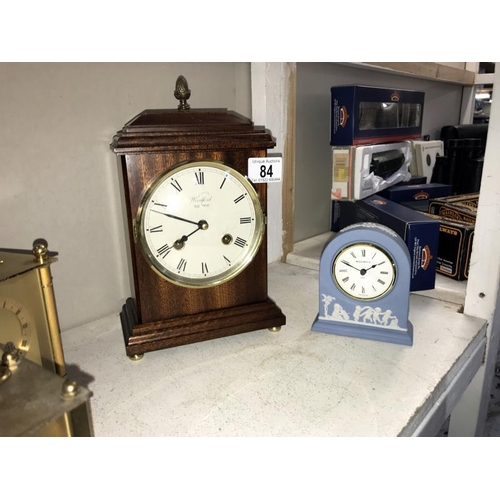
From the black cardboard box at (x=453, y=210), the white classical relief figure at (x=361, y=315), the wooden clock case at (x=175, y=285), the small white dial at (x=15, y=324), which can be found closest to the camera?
the small white dial at (x=15, y=324)

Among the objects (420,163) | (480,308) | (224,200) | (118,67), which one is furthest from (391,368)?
(420,163)

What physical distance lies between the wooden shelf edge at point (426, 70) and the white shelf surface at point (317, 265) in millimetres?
582

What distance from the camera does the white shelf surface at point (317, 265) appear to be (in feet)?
3.27

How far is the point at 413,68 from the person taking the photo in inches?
64.2

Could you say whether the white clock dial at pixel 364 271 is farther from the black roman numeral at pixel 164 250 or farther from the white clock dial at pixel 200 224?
the black roman numeral at pixel 164 250

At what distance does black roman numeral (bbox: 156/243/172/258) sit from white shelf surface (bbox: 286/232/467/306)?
0.57m

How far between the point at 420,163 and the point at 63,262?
4.20 feet

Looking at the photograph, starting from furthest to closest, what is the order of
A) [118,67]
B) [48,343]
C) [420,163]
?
[420,163] < [118,67] < [48,343]

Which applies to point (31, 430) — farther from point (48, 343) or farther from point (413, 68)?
point (413, 68)

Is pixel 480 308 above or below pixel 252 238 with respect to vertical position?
below

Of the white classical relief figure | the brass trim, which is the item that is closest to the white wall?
the brass trim

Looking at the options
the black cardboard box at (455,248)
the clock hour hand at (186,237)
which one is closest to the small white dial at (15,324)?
the clock hour hand at (186,237)

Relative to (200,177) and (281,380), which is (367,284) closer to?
(281,380)

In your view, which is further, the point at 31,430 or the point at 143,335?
the point at 143,335
